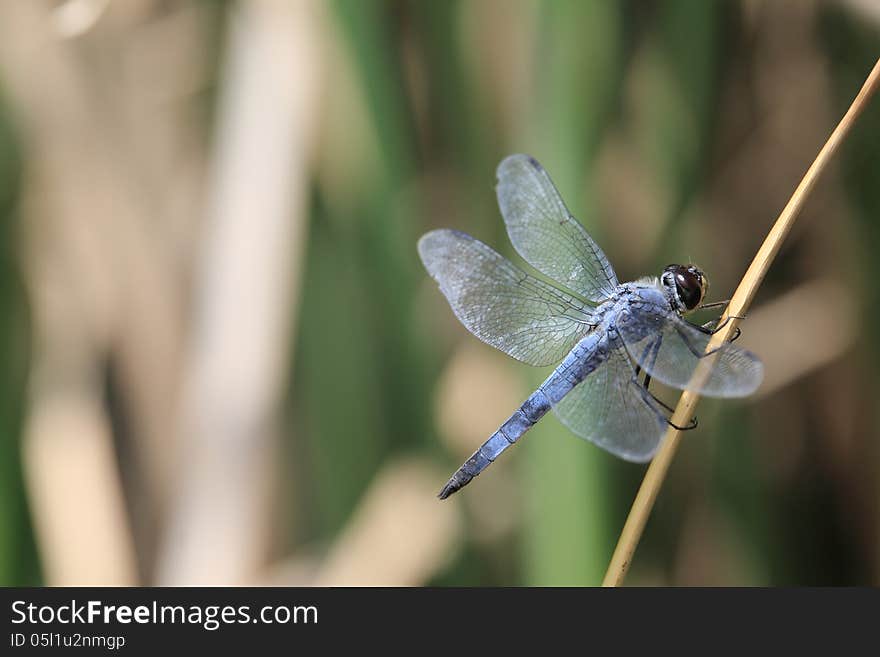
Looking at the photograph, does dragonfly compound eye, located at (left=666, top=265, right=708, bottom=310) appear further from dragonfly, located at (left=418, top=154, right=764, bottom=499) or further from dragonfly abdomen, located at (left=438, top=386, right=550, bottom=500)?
dragonfly abdomen, located at (left=438, top=386, right=550, bottom=500)

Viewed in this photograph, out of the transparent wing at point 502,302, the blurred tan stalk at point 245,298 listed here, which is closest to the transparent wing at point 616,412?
the transparent wing at point 502,302

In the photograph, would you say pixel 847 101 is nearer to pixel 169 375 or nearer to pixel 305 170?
pixel 305 170

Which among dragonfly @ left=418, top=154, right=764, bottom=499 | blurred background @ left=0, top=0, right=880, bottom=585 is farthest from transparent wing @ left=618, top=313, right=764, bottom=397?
blurred background @ left=0, top=0, right=880, bottom=585

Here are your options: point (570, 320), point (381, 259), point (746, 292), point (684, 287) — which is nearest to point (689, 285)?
point (684, 287)

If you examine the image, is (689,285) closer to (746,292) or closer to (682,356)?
(682,356)

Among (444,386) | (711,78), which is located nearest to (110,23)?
(444,386)

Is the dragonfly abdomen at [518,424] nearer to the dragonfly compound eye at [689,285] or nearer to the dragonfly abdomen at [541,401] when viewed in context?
the dragonfly abdomen at [541,401]
